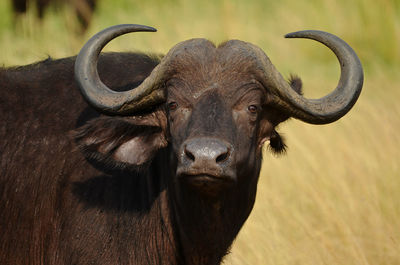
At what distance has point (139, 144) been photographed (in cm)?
582

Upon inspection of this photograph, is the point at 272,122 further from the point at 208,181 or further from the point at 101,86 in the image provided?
the point at 101,86

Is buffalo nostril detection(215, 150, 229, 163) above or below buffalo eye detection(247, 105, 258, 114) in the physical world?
below

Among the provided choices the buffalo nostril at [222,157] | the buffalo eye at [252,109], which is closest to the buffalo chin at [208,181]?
the buffalo nostril at [222,157]

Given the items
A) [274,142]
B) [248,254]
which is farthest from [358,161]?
[274,142]

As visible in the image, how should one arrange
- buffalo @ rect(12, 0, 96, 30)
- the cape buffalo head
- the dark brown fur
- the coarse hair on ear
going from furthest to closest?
buffalo @ rect(12, 0, 96, 30)
the coarse hair on ear
the dark brown fur
the cape buffalo head

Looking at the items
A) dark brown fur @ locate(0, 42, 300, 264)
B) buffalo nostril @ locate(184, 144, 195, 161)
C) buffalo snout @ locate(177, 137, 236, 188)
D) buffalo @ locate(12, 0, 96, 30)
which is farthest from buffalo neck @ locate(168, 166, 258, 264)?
buffalo @ locate(12, 0, 96, 30)

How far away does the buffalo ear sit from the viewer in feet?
18.7

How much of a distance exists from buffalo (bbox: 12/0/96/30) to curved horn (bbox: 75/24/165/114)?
824 cm

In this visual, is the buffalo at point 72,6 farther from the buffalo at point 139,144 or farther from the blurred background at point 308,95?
the buffalo at point 139,144

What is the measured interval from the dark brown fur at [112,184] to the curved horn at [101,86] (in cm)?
18

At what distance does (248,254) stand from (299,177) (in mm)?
1727

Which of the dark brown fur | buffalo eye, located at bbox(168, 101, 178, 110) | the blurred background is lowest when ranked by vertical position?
the blurred background

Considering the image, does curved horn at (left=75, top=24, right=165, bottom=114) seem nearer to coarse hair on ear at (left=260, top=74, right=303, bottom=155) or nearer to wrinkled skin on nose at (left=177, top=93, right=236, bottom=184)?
wrinkled skin on nose at (left=177, top=93, right=236, bottom=184)

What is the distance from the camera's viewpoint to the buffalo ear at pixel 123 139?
18.7ft
